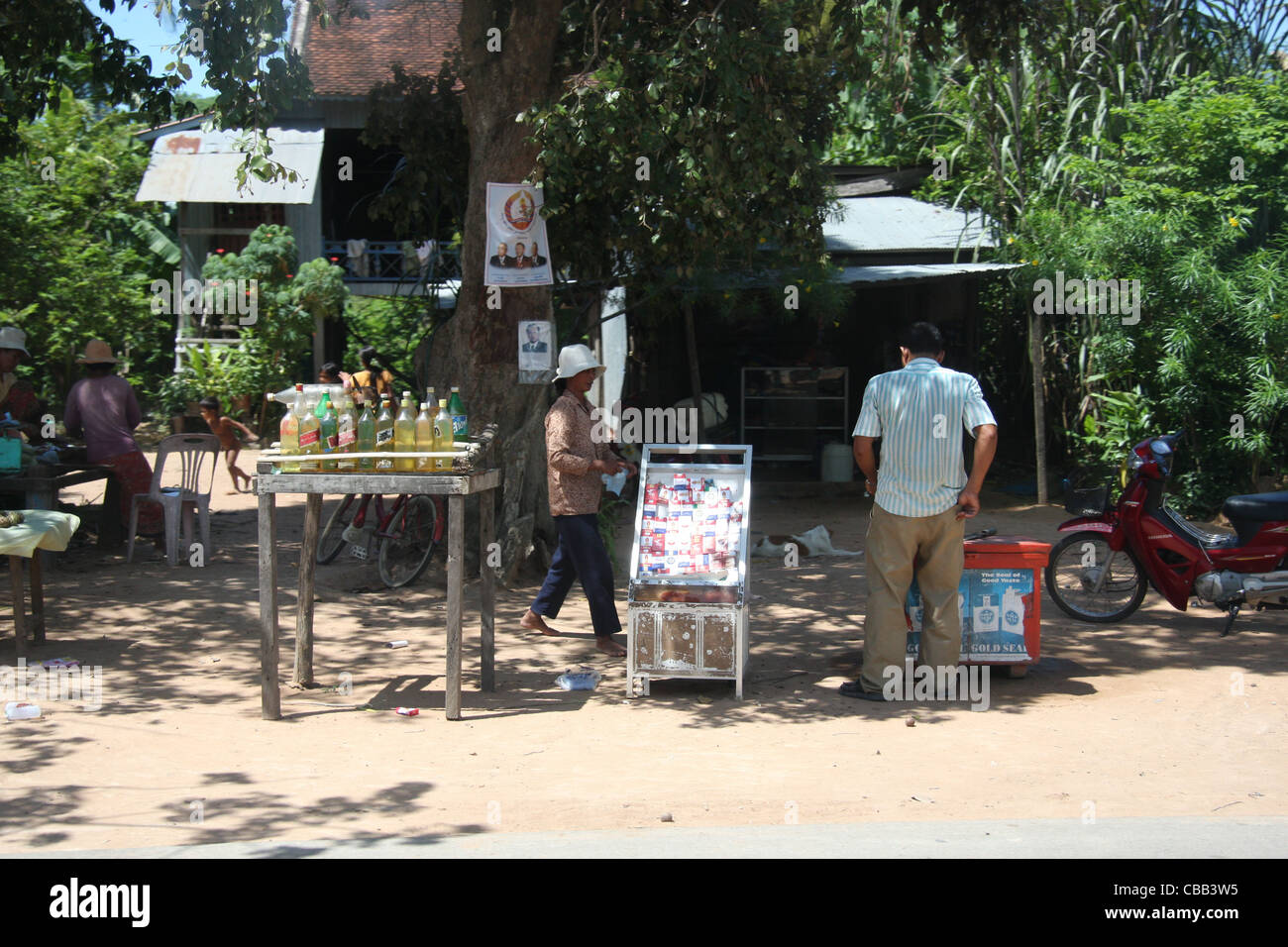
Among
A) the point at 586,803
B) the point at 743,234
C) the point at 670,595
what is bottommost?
the point at 586,803

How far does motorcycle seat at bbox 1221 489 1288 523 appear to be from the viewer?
7.68m

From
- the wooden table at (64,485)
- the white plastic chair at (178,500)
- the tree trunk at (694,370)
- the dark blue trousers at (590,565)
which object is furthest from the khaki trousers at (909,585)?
the tree trunk at (694,370)

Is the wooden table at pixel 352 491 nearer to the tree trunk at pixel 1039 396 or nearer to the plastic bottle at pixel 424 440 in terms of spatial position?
the plastic bottle at pixel 424 440

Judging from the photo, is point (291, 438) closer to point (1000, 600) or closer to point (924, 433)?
point (924, 433)

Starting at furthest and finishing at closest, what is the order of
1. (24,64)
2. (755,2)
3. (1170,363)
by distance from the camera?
1. (1170,363)
2. (24,64)
3. (755,2)

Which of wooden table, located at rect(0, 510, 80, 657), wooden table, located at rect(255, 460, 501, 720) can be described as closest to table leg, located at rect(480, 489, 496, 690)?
wooden table, located at rect(255, 460, 501, 720)

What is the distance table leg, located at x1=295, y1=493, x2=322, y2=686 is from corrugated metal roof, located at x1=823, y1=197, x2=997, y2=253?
9342 millimetres

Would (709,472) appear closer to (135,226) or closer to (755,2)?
(755,2)

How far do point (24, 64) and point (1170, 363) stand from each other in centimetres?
1120

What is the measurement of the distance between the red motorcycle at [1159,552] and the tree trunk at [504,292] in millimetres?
3955

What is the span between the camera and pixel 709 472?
6.91 metres

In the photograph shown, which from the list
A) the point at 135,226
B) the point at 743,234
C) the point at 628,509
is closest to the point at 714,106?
the point at 743,234

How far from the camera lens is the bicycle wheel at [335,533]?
33.5ft

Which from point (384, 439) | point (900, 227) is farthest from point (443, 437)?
point (900, 227)
